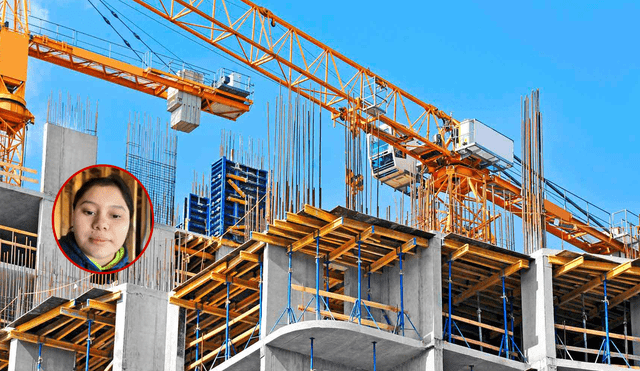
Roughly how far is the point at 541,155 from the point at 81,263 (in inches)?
753

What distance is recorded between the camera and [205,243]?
5350cm

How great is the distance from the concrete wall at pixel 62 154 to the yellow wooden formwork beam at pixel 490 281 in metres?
19.5

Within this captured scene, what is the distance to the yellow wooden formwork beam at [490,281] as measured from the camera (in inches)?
1513

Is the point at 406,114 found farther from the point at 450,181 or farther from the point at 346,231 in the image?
the point at 346,231

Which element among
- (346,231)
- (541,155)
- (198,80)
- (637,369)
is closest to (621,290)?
(637,369)

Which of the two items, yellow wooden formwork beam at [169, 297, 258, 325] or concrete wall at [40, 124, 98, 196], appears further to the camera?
concrete wall at [40, 124, 98, 196]

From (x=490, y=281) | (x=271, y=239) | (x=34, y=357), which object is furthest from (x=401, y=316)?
(x=34, y=357)

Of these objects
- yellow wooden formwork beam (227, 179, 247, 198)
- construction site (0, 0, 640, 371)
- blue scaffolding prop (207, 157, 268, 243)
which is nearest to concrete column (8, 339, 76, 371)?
construction site (0, 0, 640, 371)

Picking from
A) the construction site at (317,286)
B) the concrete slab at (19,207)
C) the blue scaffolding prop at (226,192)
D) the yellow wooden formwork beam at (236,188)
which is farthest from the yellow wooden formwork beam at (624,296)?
the yellow wooden formwork beam at (236,188)

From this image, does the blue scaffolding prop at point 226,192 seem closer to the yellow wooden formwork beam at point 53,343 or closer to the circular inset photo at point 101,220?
the circular inset photo at point 101,220

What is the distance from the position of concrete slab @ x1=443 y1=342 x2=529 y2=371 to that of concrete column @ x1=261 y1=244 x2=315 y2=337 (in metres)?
4.21

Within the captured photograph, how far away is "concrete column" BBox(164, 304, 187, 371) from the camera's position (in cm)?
3928

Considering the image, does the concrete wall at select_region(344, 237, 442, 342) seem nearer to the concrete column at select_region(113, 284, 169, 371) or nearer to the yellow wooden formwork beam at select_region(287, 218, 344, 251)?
the yellow wooden formwork beam at select_region(287, 218, 344, 251)

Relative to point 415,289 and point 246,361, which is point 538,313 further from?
point 246,361
